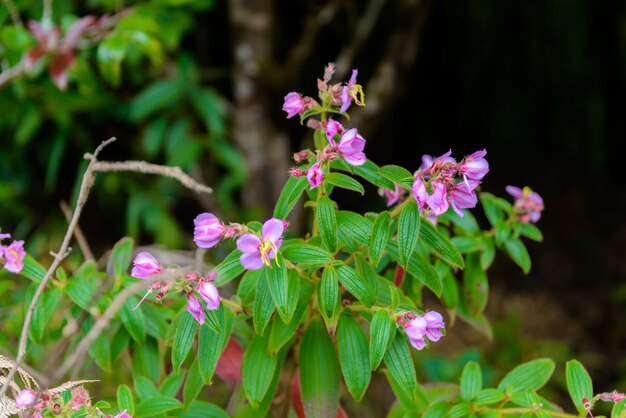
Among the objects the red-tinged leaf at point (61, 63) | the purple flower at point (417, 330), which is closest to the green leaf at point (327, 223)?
the purple flower at point (417, 330)

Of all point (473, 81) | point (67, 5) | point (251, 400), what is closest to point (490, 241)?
point (251, 400)

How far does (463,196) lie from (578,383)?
0.90ft

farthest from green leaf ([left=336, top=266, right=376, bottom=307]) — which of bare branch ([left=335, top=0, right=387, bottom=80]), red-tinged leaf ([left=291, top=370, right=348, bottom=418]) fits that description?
bare branch ([left=335, top=0, right=387, bottom=80])

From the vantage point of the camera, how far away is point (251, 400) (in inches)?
34.2

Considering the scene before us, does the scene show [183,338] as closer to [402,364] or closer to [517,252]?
[402,364]

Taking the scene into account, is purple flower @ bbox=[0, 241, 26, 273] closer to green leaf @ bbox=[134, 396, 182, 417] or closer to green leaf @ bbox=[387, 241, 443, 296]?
green leaf @ bbox=[134, 396, 182, 417]

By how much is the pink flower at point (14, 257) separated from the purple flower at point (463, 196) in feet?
1.64

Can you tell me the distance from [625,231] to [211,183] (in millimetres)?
1801

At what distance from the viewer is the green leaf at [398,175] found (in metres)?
0.78

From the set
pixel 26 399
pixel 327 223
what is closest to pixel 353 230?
pixel 327 223

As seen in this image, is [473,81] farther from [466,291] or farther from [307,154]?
[307,154]

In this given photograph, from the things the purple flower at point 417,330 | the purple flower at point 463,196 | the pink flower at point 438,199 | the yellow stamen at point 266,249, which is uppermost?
the purple flower at point 463,196

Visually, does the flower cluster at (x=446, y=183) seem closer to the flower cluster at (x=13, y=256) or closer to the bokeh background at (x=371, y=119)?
the flower cluster at (x=13, y=256)

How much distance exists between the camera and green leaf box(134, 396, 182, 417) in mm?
852
